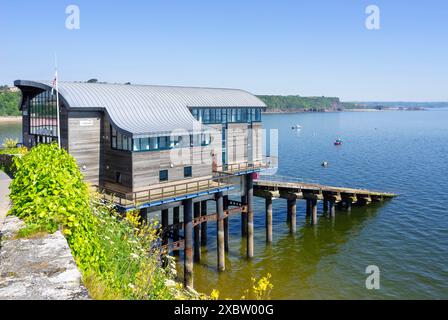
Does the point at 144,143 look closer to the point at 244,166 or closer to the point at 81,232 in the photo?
the point at 244,166

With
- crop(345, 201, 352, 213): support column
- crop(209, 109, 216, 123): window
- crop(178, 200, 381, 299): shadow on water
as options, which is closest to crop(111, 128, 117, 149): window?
crop(209, 109, 216, 123): window

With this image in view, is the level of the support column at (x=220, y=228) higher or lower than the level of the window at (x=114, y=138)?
lower

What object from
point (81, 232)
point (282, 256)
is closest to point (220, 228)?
point (282, 256)

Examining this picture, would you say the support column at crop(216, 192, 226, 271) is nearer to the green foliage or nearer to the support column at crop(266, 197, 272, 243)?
the support column at crop(266, 197, 272, 243)

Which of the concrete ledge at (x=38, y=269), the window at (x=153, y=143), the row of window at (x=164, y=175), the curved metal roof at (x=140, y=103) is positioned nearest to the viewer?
the concrete ledge at (x=38, y=269)

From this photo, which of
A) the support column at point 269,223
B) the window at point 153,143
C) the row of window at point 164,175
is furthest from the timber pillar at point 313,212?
the window at point 153,143

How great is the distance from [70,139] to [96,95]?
14.0ft

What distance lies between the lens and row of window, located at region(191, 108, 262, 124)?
3982cm

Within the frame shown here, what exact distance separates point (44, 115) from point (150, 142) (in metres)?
10.7

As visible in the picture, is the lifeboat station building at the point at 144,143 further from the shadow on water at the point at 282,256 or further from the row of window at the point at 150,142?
the shadow on water at the point at 282,256

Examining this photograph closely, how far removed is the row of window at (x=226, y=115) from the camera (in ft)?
131

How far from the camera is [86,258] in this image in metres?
9.93

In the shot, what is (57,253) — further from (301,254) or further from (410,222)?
(410,222)

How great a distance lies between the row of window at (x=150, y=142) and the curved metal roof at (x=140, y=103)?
2.12 ft
